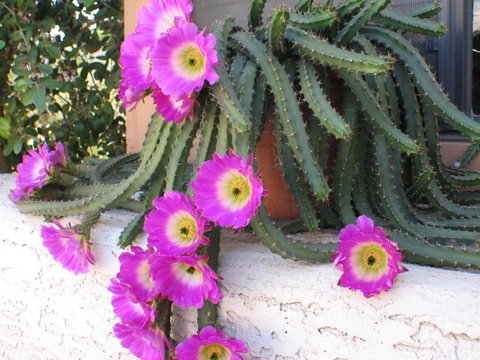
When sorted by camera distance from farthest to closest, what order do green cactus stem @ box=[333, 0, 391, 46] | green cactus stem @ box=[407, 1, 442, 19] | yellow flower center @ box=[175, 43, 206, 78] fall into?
green cactus stem @ box=[407, 1, 442, 19]
green cactus stem @ box=[333, 0, 391, 46]
yellow flower center @ box=[175, 43, 206, 78]

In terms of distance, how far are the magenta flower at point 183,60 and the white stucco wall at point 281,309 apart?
323mm

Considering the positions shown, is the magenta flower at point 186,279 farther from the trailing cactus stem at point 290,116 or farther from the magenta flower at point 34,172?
the magenta flower at point 34,172

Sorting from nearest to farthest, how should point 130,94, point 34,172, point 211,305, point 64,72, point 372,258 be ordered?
point 372,258 < point 211,305 < point 130,94 < point 34,172 < point 64,72

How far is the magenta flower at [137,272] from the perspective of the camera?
0.86 m

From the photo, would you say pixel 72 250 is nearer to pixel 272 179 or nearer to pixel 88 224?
pixel 88 224

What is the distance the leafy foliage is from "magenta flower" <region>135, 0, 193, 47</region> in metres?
1.08

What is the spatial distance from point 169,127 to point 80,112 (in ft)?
4.44

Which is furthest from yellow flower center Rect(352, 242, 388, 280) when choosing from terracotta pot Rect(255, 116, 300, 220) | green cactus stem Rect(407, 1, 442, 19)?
green cactus stem Rect(407, 1, 442, 19)

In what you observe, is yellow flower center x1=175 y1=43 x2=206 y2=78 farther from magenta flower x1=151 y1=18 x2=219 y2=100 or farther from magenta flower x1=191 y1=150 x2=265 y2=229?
magenta flower x1=191 y1=150 x2=265 y2=229

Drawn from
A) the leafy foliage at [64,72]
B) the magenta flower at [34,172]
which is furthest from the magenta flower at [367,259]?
the leafy foliage at [64,72]

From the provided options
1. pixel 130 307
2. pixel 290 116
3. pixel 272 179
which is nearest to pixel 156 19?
pixel 290 116

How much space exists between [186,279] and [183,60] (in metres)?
0.36

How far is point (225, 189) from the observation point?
0.81 m

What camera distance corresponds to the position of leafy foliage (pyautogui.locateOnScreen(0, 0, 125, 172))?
1.98 m
